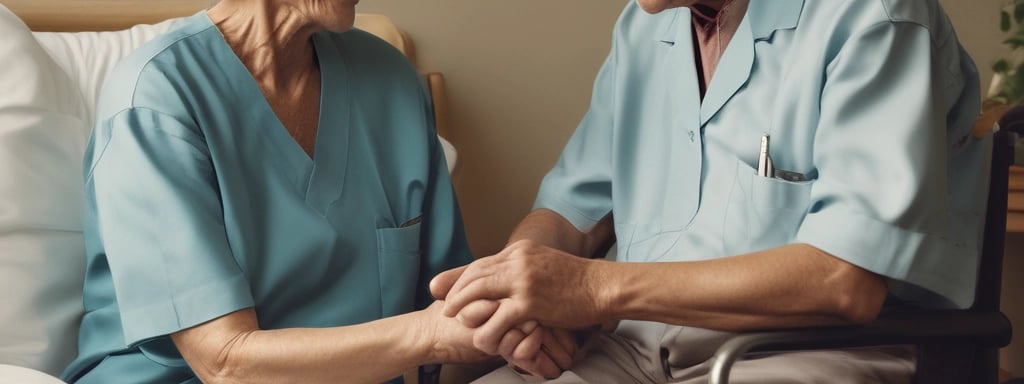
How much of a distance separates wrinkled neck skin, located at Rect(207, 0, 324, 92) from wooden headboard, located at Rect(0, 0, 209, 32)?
49 cm

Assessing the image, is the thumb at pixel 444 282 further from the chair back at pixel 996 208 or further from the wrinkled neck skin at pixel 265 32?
the chair back at pixel 996 208

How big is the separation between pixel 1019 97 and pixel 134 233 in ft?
5.26

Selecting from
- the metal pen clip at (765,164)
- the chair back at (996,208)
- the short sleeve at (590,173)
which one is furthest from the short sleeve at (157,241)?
the chair back at (996,208)

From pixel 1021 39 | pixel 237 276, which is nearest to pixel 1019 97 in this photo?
pixel 1021 39

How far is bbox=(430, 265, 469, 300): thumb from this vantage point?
4.25ft

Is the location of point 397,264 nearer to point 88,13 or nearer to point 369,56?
point 369,56

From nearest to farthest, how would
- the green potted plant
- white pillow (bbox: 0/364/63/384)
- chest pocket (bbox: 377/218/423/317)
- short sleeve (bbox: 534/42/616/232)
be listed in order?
white pillow (bbox: 0/364/63/384) → chest pocket (bbox: 377/218/423/317) → short sleeve (bbox: 534/42/616/232) → the green potted plant

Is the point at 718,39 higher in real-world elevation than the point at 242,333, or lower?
higher

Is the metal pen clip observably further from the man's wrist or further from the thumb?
the thumb

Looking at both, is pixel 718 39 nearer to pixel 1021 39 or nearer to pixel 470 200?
pixel 470 200

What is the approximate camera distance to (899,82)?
1.22m

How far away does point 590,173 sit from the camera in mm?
1600

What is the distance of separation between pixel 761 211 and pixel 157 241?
2.34 ft

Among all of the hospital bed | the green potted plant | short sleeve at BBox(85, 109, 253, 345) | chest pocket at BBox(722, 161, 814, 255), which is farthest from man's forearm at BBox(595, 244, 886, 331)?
the green potted plant
